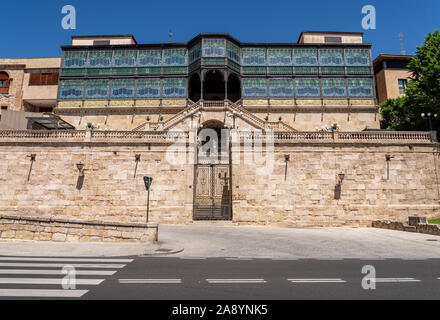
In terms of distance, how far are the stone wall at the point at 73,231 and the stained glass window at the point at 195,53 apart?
30.1 metres

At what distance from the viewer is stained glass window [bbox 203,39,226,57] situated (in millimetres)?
37250

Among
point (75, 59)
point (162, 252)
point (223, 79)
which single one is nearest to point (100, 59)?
point (75, 59)

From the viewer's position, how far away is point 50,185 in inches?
849

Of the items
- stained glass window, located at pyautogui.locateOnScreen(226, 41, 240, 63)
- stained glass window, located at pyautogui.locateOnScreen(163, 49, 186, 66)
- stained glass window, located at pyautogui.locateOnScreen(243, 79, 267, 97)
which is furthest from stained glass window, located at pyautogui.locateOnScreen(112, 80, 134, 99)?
stained glass window, located at pyautogui.locateOnScreen(243, 79, 267, 97)

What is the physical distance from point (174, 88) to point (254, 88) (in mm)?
10891

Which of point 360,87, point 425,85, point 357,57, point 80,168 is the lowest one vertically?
point 80,168

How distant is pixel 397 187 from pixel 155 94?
98.1 ft

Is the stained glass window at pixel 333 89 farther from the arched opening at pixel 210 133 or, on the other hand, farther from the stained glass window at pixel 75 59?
the stained glass window at pixel 75 59

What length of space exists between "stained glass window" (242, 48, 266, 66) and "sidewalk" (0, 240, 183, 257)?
3266 centimetres

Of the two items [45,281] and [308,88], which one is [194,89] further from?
[45,281]

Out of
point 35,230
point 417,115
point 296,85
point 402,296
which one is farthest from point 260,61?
point 402,296

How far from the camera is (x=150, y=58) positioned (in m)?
38.9
